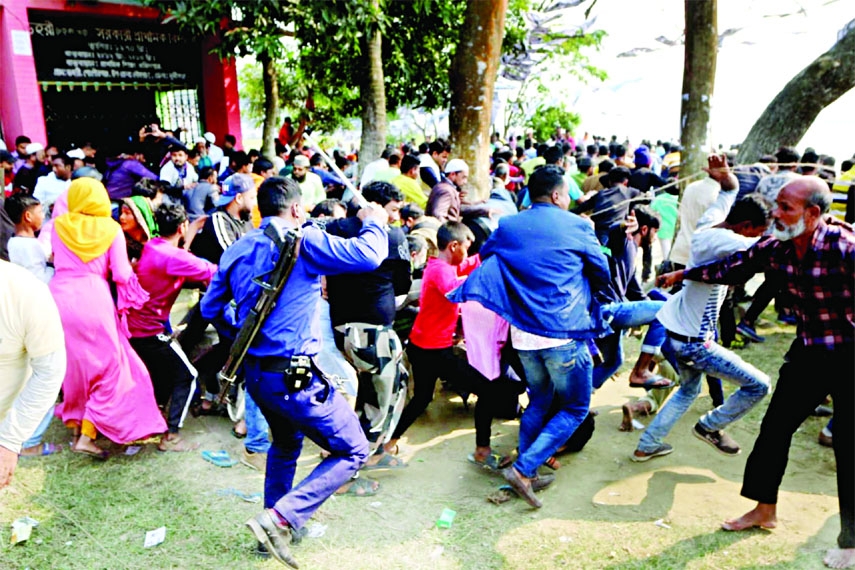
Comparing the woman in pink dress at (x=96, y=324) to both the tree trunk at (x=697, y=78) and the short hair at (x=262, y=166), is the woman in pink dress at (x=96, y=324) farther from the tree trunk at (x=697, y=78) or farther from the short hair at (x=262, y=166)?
A: the tree trunk at (x=697, y=78)

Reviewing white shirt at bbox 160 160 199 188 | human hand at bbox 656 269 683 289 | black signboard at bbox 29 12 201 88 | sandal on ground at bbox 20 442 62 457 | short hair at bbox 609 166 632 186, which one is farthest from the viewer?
black signboard at bbox 29 12 201 88

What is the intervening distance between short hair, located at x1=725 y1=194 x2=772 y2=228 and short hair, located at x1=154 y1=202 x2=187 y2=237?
11.4ft

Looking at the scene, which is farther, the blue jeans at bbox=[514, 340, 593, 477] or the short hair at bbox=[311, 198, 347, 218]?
the short hair at bbox=[311, 198, 347, 218]

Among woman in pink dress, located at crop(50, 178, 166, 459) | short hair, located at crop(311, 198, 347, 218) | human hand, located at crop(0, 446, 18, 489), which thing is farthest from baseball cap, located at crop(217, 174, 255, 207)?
human hand, located at crop(0, 446, 18, 489)

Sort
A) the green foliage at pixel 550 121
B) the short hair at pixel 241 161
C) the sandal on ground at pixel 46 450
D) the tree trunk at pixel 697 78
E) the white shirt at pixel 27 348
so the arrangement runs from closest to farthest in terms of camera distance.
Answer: the white shirt at pixel 27 348, the sandal on ground at pixel 46 450, the tree trunk at pixel 697 78, the short hair at pixel 241 161, the green foliage at pixel 550 121

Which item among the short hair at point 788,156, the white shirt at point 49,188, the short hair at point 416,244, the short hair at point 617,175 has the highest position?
the short hair at point 788,156

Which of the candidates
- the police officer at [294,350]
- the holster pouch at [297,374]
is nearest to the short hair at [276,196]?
the police officer at [294,350]

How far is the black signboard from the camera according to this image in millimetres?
11227

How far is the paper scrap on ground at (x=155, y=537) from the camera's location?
376 centimetres

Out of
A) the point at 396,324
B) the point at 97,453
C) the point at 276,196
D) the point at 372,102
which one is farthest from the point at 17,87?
the point at 276,196

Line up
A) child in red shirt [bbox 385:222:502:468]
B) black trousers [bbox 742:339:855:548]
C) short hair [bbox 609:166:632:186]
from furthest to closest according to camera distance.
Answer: short hair [bbox 609:166:632:186] < child in red shirt [bbox 385:222:502:468] < black trousers [bbox 742:339:855:548]

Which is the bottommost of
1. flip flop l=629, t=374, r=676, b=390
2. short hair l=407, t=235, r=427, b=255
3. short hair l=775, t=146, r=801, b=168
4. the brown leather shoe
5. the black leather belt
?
the brown leather shoe

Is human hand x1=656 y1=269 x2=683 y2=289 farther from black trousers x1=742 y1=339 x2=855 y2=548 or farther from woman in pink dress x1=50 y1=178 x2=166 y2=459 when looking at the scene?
woman in pink dress x1=50 y1=178 x2=166 y2=459

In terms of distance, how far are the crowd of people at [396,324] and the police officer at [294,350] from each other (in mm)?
10
